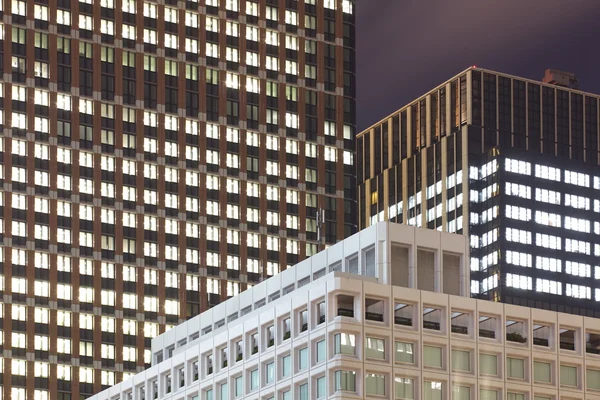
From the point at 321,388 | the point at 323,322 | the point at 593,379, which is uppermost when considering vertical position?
the point at 323,322

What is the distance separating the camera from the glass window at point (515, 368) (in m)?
156

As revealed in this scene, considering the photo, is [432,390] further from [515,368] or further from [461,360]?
[515,368]

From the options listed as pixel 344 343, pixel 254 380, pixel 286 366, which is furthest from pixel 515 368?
pixel 254 380

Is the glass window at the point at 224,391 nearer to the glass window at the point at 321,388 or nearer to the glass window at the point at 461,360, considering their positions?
the glass window at the point at 321,388

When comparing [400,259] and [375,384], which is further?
[400,259]

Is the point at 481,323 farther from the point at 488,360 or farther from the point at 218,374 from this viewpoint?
the point at 218,374

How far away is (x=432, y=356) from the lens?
152250mm

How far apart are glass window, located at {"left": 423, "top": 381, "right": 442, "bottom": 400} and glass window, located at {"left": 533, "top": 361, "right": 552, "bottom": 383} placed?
1057 cm

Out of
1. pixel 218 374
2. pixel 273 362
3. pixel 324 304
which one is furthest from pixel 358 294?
pixel 218 374

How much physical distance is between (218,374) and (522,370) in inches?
1167

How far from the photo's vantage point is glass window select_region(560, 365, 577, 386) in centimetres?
15900

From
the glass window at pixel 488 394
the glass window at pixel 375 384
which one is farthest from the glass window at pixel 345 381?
the glass window at pixel 488 394

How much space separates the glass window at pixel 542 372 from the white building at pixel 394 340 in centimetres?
9

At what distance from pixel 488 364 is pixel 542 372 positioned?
5971 millimetres
